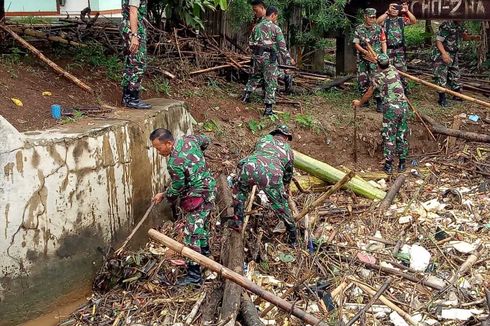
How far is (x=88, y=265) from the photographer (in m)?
7.07

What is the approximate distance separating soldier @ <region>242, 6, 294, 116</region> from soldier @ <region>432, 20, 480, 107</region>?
3130mm

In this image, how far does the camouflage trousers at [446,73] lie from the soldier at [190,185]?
6.48m

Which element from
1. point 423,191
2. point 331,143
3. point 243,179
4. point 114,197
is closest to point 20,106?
point 114,197

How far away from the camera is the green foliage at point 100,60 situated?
9743 millimetres

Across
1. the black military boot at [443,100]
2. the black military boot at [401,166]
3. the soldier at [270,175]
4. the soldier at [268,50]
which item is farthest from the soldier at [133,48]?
the black military boot at [443,100]

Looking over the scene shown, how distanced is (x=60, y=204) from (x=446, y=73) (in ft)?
26.4

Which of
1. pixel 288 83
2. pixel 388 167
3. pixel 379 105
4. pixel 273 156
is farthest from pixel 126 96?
pixel 379 105

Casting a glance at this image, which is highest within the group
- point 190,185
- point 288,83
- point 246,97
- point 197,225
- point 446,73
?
point 446,73

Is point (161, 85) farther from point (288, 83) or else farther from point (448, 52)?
point (448, 52)

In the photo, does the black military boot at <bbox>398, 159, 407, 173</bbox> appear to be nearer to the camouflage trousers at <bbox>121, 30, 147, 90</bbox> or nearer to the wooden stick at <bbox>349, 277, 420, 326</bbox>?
the wooden stick at <bbox>349, 277, 420, 326</bbox>

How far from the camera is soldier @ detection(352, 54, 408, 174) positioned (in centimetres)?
955

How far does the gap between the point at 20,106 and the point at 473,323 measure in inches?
227

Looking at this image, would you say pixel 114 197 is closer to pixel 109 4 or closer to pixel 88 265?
pixel 88 265

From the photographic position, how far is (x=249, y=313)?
5.95m
